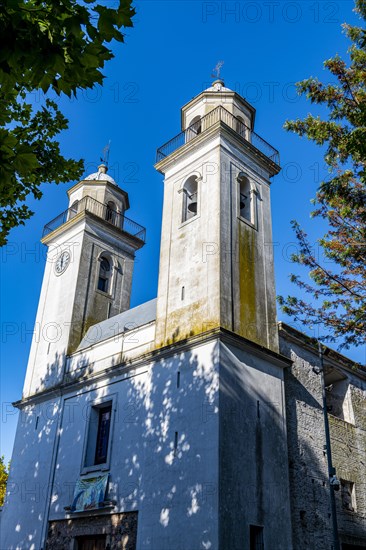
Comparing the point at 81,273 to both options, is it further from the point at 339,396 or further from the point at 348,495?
the point at 348,495

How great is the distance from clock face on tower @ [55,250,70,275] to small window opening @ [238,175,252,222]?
28.6ft

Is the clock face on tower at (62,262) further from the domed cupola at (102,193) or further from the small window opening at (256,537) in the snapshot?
the small window opening at (256,537)

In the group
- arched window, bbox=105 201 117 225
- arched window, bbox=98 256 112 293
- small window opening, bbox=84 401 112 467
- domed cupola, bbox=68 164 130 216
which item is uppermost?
domed cupola, bbox=68 164 130 216

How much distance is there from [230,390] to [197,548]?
395cm

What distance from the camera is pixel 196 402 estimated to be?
14.2 m

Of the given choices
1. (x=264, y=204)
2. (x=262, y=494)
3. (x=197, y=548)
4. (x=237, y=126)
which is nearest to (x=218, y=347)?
(x=262, y=494)

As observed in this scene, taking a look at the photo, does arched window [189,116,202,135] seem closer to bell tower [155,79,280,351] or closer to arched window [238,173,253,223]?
bell tower [155,79,280,351]

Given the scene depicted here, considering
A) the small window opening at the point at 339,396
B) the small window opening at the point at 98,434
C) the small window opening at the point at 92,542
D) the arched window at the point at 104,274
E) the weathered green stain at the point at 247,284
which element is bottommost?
the small window opening at the point at 92,542

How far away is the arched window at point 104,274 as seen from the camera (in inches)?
944

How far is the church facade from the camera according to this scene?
13.6 meters

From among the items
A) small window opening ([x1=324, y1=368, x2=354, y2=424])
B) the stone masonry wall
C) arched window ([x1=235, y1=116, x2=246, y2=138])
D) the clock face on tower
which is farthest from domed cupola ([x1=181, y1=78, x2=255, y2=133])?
small window opening ([x1=324, y1=368, x2=354, y2=424])

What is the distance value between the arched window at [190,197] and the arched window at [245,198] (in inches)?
65.8

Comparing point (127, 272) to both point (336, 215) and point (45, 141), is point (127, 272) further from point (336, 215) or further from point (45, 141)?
point (45, 141)

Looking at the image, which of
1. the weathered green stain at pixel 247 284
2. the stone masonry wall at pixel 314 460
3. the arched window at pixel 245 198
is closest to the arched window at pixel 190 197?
the arched window at pixel 245 198
